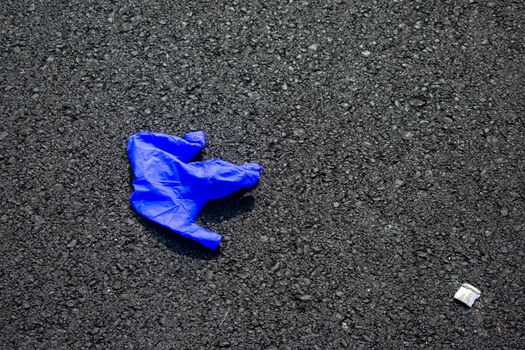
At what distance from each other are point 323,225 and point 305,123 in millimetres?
693

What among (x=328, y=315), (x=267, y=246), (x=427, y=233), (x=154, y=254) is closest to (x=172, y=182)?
(x=154, y=254)

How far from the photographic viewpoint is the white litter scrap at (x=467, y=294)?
3.08 m

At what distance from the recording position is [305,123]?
12.0 feet

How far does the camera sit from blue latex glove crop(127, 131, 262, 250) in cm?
324

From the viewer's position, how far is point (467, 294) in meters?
3.10

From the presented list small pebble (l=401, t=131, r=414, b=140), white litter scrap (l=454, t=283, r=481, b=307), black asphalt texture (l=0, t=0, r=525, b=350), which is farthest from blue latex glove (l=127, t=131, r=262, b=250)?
white litter scrap (l=454, t=283, r=481, b=307)

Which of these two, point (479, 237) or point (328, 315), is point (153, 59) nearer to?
point (328, 315)

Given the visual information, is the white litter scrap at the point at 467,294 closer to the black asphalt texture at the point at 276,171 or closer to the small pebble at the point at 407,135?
the black asphalt texture at the point at 276,171

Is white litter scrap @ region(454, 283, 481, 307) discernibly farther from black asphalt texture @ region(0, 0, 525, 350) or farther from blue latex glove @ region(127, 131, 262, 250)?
blue latex glove @ region(127, 131, 262, 250)

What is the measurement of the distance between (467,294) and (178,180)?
1645 millimetres

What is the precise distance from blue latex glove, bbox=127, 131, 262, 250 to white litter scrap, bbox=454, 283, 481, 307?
123 centimetres

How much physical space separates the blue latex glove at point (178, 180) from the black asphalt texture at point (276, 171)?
9 cm

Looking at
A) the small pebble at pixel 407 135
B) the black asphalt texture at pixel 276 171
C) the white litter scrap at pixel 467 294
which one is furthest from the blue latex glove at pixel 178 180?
the white litter scrap at pixel 467 294

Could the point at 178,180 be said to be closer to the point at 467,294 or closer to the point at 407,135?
the point at 407,135
